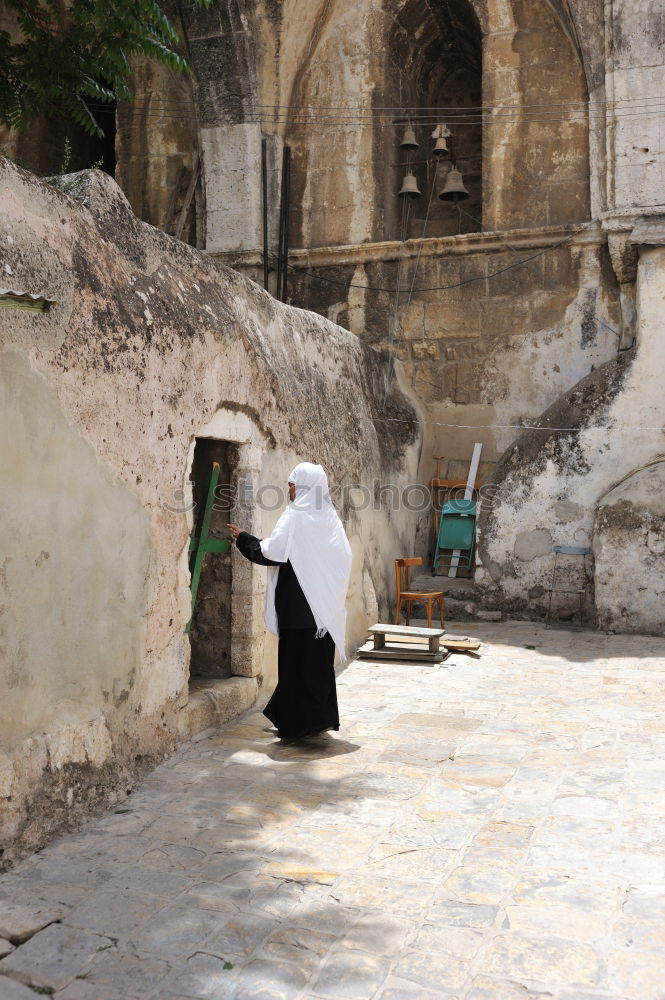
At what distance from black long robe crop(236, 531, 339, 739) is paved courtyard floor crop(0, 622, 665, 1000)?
0.16 m

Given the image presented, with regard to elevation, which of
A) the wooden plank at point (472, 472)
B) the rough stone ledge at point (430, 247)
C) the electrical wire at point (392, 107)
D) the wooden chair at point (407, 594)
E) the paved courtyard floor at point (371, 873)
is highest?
the electrical wire at point (392, 107)

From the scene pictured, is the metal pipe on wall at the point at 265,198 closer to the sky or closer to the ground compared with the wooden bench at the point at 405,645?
closer to the sky

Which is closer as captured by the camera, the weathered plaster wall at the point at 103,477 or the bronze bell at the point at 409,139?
the weathered plaster wall at the point at 103,477

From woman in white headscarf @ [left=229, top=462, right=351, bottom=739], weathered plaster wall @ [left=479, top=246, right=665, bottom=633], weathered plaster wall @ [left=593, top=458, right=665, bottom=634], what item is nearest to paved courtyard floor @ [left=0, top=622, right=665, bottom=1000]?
woman in white headscarf @ [left=229, top=462, right=351, bottom=739]

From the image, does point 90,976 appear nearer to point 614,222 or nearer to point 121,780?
point 121,780

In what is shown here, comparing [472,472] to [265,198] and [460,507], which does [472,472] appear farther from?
[265,198]

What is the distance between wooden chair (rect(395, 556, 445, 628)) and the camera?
8258mm

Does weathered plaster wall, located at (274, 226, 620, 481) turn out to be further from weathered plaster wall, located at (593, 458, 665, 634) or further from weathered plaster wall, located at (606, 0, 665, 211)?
weathered plaster wall, located at (593, 458, 665, 634)

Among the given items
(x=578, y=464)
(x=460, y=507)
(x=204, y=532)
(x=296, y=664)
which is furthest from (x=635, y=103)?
(x=296, y=664)

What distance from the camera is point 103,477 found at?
4.24 m

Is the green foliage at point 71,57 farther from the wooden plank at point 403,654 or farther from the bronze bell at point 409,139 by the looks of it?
the wooden plank at point 403,654

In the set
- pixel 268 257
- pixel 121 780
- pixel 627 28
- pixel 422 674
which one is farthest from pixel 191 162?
pixel 121 780

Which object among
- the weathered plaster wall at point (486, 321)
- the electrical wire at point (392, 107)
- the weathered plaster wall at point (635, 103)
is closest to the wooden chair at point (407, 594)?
the weathered plaster wall at point (486, 321)

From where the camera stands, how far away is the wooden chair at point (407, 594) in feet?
27.1
